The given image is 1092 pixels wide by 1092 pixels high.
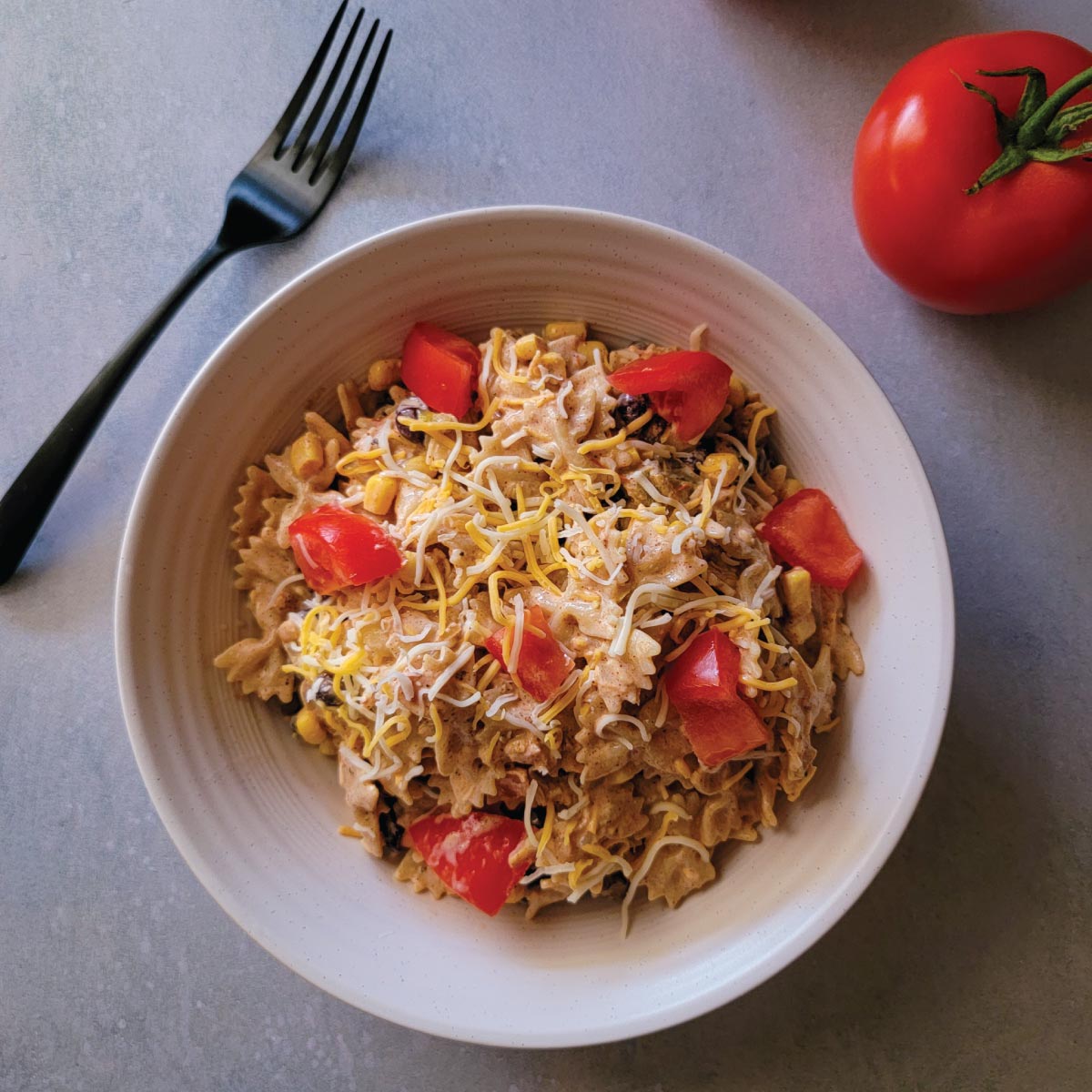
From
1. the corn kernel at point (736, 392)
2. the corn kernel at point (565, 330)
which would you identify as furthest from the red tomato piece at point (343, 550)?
the corn kernel at point (736, 392)

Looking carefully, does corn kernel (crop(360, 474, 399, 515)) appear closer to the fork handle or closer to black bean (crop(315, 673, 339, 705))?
black bean (crop(315, 673, 339, 705))

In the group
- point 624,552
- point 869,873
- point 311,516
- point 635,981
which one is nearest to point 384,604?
point 311,516

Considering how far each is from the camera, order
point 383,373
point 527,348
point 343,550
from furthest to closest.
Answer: point 383,373 → point 527,348 → point 343,550

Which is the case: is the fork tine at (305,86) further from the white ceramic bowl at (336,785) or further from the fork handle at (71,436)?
the white ceramic bowl at (336,785)

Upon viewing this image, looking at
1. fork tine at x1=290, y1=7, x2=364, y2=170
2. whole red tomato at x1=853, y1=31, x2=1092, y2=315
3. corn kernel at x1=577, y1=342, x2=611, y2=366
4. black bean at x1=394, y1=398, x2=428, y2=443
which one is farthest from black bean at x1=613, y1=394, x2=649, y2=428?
fork tine at x1=290, y1=7, x2=364, y2=170

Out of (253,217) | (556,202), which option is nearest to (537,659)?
(556,202)

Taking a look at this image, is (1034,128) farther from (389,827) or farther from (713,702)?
(389,827)

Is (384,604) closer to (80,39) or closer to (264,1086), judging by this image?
(264,1086)
